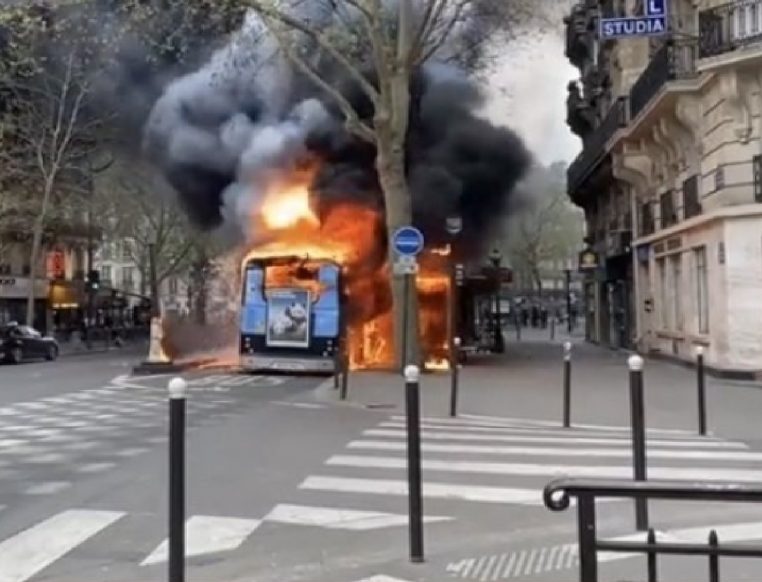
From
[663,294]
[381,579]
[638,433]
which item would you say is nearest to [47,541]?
[381,579]

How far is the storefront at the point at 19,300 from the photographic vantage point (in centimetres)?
5224

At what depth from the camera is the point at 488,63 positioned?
3120cm

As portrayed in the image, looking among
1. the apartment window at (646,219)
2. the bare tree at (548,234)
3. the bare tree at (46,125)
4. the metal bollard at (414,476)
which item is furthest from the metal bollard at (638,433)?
the bare tree at (548,234)

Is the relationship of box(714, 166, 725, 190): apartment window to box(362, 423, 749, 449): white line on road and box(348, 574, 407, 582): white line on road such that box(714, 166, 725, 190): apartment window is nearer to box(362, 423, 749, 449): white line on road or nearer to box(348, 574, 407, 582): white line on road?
box(362, 423, 749, 449): white line on road

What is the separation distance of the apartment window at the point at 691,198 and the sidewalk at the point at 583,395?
140 inches

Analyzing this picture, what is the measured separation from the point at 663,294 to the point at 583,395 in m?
11.4

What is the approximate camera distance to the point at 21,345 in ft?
119

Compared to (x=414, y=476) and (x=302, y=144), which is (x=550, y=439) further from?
(x=302, y=144)

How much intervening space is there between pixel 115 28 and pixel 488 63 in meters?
10.6

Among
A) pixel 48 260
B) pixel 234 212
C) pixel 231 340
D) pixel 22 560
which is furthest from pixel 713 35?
pixel 48 260

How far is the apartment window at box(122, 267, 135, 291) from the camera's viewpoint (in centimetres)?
9681

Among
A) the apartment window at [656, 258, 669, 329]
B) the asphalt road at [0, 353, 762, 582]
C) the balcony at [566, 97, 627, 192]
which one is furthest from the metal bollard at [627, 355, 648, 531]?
Answer: the balcony at [566, 97, 627, 192]

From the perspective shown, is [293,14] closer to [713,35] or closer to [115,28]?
[115,28]

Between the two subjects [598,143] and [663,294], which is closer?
[663,294]
